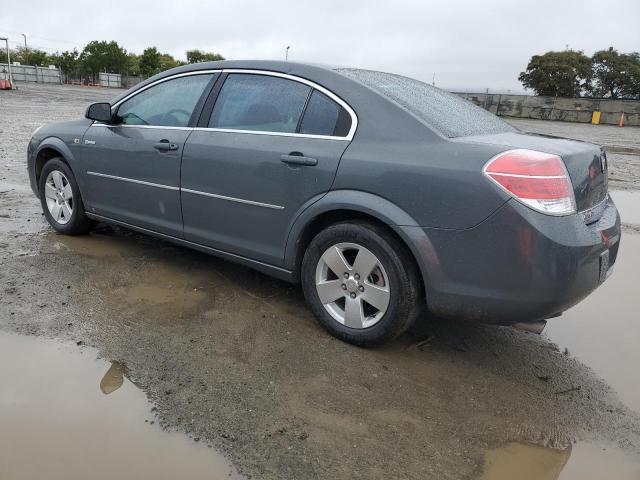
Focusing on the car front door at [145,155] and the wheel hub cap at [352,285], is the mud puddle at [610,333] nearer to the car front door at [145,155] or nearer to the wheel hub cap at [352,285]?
the wheel hub cap at [352,285]

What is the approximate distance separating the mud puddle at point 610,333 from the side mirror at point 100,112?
375 centimetres

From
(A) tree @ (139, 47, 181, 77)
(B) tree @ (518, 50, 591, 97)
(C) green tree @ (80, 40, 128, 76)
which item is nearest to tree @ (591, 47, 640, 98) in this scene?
(B) tree @ (518, 50, 591, 97)

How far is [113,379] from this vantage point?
2.76m

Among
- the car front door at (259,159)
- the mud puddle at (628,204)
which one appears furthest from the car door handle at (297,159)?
the mud puddle at (628,204)

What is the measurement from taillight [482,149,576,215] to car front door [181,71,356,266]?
911mm

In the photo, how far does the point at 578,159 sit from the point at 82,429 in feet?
9.08

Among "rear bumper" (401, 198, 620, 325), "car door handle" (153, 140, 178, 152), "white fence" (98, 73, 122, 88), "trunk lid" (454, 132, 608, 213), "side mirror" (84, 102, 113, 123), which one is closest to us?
"rear bumper" (401, 198, 620, 325)

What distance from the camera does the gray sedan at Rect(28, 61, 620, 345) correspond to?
2.65m

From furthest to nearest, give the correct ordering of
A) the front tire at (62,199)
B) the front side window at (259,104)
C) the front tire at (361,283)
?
1. the front tire at (62,199)
2. the front side window at (259,104)
3. the front tire at (361,283)

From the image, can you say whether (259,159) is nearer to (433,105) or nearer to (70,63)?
(433,105)

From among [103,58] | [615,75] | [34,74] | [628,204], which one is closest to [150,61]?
[103,58]

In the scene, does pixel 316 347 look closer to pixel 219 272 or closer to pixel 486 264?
pixel 486 264

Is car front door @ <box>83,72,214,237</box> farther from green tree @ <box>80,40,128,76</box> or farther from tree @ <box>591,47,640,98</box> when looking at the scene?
green tree @ <box>80,40,128,76</box>

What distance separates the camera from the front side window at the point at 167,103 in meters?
4.00
